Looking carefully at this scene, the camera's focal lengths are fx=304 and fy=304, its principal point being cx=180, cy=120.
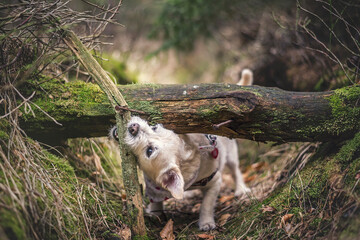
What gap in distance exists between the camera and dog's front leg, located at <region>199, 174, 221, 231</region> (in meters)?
3.35

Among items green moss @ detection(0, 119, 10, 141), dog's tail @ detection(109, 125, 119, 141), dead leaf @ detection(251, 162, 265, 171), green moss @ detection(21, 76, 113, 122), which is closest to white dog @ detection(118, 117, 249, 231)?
dog's tail @ detection(109, 125, 119, 141)

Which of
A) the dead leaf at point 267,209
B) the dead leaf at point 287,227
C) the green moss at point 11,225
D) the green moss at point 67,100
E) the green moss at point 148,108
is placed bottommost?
the dead leaf at point 267,209

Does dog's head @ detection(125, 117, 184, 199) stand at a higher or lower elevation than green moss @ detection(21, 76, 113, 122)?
lower

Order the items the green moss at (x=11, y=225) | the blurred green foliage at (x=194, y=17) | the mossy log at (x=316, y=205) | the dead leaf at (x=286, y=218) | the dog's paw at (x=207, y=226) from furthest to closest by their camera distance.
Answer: the blurred green foliage at (x=194, y=17) < the dog's paw at (x=207, y=226) < the dead leaf at (x=286, y=218) < the mossy log at (x=316, y=205) < the green moss at (x=11, y=225)

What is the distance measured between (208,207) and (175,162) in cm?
85

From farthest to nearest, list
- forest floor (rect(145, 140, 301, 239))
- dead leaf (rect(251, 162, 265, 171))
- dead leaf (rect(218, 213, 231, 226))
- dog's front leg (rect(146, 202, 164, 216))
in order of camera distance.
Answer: dead leaf (rect(251, 162, 265, 171))
dog's front leg (rect(146, 202, 164, 216))
dead leaf (rect(218, 213, 231, 226))
forest floor (rect(145, 140, 301, 239))

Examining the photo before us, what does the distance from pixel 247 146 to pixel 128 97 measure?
350 centimetres

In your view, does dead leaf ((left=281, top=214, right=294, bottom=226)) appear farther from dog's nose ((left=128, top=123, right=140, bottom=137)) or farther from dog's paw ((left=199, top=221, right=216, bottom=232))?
dog's nose ((left=128, top=123, right=140, bottom=137))

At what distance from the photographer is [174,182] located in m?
2.92

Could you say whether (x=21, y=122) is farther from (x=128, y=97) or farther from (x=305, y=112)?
(x=305, y=112)

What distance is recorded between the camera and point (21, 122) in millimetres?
2859

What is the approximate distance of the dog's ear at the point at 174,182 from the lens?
279 cm

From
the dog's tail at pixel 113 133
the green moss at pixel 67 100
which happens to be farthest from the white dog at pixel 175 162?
the green moss at pixel 67 100

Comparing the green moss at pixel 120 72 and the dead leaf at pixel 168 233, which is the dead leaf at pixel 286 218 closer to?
the dead leaf at pixel 168 233
